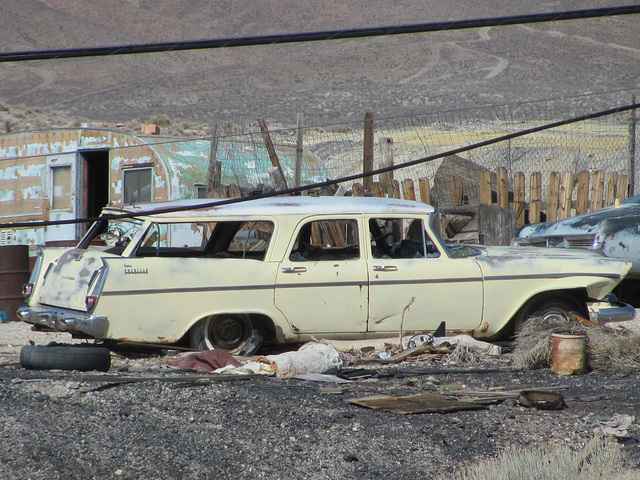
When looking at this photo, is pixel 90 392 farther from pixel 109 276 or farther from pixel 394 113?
pixel 394 113

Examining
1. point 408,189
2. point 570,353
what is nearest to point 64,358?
point 570,353

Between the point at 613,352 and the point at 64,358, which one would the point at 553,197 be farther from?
the point at 64,358

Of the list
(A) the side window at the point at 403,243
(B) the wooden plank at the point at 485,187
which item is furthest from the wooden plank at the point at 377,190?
(A) the side window at the point at 403,243

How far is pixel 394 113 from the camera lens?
5178cm

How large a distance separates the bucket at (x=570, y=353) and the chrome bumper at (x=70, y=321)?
3.78 meters

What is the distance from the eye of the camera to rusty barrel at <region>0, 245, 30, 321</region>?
10.3 m

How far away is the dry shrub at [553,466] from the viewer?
3.36 meters

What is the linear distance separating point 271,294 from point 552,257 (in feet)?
8.94

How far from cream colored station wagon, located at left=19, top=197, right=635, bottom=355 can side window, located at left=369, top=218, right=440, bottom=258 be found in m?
0.01

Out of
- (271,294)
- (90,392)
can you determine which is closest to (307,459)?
(90,392)

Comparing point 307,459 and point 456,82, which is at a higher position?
point 456,82

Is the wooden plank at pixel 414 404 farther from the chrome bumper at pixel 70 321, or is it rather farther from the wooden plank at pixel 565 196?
the wooden plank at pixel 565 196

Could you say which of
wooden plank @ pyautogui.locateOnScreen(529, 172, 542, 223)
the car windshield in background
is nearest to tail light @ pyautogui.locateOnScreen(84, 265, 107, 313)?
the car windshield in background

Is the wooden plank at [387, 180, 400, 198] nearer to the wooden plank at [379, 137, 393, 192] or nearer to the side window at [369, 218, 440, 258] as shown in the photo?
the wooden plank at [379, 137, 393, 192]
